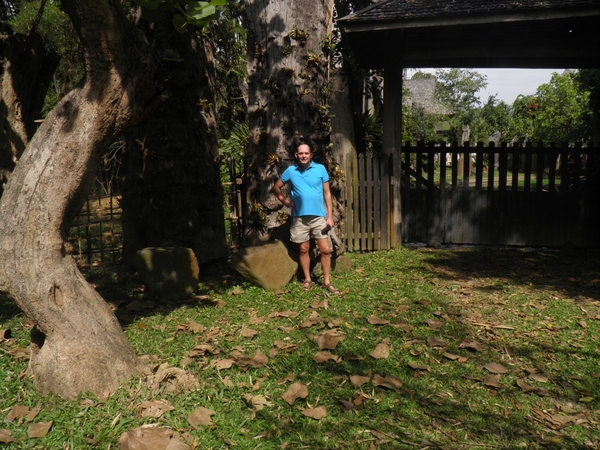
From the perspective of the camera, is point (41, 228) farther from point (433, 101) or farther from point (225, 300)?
point (433, 101)

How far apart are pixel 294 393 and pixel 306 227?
130 inches

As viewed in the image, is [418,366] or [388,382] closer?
[388,382]

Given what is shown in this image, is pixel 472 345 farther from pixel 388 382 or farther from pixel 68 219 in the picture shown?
pixel 68 219

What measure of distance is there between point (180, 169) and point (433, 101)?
5483 centimetres

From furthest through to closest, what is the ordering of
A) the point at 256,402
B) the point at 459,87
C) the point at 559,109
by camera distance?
the point at 459,87
the point at 559,109
the point at 256,402

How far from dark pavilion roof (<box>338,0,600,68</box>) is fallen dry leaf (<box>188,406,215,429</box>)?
6.74 meters

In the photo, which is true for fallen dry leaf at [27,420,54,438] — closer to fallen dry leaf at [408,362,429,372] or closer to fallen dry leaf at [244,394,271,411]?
fallen dry leaf at [244,394,271,411]

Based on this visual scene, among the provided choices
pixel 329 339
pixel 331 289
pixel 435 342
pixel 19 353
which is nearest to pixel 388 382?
pixel 329 339

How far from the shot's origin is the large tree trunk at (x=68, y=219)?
404 centimetres

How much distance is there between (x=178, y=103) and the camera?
294 inches

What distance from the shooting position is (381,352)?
494 cm

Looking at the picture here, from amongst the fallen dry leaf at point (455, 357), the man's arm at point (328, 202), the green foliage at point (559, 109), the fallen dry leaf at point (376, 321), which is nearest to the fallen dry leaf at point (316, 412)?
Result: the fallen dry leaf at point (455, 357)

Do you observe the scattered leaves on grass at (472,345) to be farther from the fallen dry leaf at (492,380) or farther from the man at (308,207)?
the man at (308,207)

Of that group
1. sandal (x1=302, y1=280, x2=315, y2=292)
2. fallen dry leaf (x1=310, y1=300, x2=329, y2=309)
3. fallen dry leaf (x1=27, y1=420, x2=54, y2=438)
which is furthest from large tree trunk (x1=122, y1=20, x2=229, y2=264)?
fallen dry leaf (x1=27, y1=420, x2=54, y2=438)
